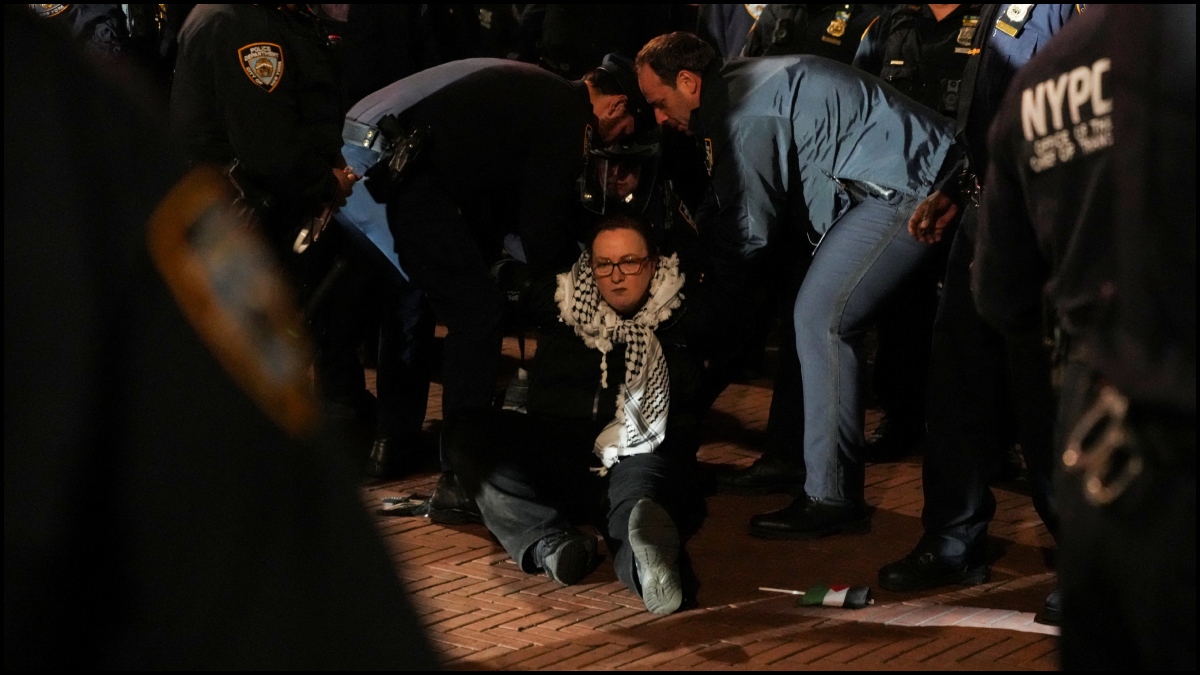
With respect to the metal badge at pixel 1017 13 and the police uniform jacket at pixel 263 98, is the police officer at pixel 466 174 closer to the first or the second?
the police uniform jacket at pixel 263 98

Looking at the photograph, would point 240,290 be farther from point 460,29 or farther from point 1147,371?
point 460,29

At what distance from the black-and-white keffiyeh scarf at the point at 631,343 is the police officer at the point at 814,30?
2.29 metres

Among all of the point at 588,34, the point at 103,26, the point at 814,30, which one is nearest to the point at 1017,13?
the point at 814,30

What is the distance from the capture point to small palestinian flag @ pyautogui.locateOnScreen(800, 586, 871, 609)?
4.21m

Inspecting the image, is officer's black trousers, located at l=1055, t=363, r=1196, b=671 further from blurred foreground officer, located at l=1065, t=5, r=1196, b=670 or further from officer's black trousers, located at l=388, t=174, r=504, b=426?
officer's black trousers, located at l=388, t=174, r=504, b=426

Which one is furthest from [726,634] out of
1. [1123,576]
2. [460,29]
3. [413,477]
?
[460,29]

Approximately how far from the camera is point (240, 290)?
724 millimetres

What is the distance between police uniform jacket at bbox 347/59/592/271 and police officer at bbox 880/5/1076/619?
1.43 m

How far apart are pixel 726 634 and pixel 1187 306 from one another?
8.62ft

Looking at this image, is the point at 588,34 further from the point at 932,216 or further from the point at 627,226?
the point at 932,216

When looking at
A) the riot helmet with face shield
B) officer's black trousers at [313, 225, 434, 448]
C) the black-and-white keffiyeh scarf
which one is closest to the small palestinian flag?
the black-and-white keffiyeh scarf

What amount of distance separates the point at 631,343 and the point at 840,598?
49.9 inches

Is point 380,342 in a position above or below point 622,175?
below

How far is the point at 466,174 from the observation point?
5.40 metres
